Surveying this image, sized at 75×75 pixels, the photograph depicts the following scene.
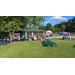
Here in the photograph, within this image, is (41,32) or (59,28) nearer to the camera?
(41,32)

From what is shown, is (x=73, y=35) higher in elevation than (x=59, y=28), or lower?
lower

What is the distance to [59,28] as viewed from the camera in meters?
25.1

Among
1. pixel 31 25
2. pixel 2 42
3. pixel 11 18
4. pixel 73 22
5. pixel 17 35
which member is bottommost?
pixel 2 42

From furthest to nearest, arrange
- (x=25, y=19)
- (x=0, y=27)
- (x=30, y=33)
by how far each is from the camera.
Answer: (x=30, y=33), (x=25, y=19), (x=0, y=27)

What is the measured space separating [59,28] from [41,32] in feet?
33.4

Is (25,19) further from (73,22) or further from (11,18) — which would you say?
(73,22)

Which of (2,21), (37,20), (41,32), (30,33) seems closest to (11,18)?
(2,21)

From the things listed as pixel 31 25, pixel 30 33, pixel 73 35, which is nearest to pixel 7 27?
pixel 31 25

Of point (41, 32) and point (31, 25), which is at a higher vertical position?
point (31, 25)

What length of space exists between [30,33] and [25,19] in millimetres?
9219

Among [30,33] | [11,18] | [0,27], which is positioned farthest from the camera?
[30,33]

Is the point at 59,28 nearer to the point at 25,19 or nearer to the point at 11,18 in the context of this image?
the point at 25,19
